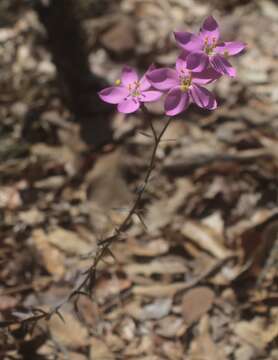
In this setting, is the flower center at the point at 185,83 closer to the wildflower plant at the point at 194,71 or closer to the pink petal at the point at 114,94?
the wildflower plant at the point at 194,71

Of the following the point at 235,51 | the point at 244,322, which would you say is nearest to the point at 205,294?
the point at 244,322

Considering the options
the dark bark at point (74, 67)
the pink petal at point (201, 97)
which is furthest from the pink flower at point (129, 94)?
the dark bark at point (74, 67)

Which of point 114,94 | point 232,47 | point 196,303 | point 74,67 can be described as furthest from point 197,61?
point 74,67

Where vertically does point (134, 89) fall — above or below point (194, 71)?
above

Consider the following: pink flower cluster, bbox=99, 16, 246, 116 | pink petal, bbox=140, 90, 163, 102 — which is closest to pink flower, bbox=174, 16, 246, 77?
pink flower cluster, bbox=99, 16, 246, 116

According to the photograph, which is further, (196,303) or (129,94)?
(196,303)

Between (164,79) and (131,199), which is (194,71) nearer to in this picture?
(164,79)

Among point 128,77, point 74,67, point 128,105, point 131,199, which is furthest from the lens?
point 74,67
